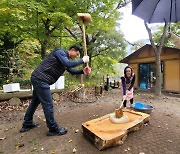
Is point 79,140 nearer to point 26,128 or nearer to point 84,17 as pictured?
point 26,128

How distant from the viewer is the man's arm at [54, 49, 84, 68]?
3.48m

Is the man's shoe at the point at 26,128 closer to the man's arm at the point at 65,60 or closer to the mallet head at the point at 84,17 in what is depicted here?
the man's arm at the point at 65,60

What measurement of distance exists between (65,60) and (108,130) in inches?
68.4

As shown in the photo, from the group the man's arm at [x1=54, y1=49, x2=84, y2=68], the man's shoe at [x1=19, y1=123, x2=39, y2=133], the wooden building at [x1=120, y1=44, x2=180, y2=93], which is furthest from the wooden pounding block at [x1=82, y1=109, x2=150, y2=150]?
the wooden building at [x1=120, y1=44, x2=180, y2=93]

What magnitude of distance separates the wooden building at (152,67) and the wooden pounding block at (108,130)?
28.7 ft

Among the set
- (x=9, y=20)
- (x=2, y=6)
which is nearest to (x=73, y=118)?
(x=2, y=6)

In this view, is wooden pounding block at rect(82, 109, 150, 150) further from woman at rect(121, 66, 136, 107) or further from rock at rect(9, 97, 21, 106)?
rock at rect(9, 97, 21, 106)

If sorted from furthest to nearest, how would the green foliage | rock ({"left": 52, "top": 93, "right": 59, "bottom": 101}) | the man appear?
rock ({"left": 52, "top": 93, "right": 59, "bottom": 101}) < the green foliage < the man

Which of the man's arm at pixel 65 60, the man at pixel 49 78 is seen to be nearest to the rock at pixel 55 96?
the man at pixel 49 78

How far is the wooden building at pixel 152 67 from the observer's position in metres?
11.5

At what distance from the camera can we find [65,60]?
3520mm

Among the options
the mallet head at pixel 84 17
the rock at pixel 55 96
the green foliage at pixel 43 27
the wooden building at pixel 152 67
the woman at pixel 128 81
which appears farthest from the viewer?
the wooden building at pixel 152 67

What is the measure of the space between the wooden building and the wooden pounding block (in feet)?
28.7

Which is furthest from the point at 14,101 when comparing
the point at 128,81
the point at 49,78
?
the point at 128,81
